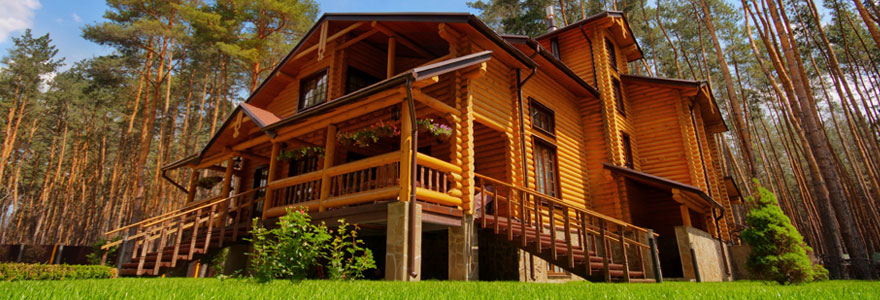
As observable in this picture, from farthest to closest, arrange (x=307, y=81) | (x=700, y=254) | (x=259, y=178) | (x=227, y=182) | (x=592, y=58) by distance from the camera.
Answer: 1. (x=592, y=58)
2. (x=259, y=178)
3. (x=307, y=81)
4. (x=227, y=182)
5. (x=700, y=254)

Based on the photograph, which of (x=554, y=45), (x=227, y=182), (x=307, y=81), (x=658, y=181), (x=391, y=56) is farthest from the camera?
(x=554, y=45)

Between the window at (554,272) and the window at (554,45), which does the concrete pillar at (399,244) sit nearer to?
the window at (554,272)

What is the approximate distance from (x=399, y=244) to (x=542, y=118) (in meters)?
6.70

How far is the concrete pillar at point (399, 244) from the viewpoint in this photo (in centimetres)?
657

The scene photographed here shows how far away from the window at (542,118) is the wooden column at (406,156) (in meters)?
4.44

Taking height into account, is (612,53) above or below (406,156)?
above

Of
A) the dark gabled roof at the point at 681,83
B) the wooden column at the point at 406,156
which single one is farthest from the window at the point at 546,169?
the dark gabled roof at the point at 681,83

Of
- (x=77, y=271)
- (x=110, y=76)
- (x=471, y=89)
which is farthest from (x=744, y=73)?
(x=110, y=76)

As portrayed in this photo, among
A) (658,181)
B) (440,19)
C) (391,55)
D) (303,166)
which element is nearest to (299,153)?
(303,166)

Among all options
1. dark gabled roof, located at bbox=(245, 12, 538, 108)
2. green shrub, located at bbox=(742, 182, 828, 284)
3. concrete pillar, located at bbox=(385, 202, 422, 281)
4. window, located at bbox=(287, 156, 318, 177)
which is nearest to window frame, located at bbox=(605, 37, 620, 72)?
dark gabled roof, located at bbox=(245, 12, 538, 108)

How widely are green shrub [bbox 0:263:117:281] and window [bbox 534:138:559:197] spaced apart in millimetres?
9324

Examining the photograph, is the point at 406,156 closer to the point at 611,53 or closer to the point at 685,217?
the point at 685,217

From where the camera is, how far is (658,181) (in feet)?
36.4

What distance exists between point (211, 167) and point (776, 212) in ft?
47.5
